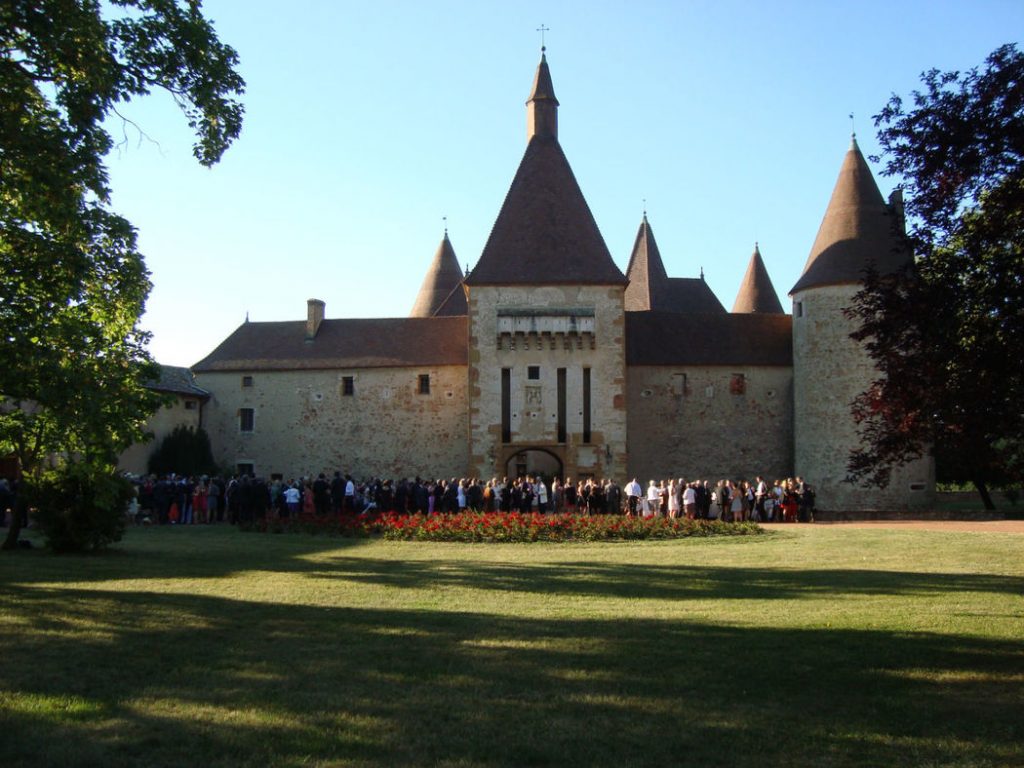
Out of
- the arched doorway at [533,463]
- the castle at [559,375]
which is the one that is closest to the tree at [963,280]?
the castle at [559,375]

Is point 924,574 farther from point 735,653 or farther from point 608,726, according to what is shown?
point 608,726

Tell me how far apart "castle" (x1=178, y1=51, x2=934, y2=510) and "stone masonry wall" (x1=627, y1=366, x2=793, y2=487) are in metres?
0.06

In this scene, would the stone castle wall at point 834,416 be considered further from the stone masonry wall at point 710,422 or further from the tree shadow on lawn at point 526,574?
the tree shadow on lawn at point 526,574

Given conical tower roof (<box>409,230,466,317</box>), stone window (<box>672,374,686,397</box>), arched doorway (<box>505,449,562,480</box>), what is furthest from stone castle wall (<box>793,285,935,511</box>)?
conical tower roof (<box>409,230,466,317</box>)

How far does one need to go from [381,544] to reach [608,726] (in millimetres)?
15244

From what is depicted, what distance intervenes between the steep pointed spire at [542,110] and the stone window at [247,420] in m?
16.5

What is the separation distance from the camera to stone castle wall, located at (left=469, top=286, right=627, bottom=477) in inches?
1438

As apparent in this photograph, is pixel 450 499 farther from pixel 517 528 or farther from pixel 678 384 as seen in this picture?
pixel 678 384

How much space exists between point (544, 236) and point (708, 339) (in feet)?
27.6

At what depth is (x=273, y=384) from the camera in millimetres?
41031

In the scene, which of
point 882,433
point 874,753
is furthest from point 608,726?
point 882,433

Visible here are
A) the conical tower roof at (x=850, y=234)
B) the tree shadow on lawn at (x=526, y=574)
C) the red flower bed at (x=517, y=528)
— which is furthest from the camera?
the conical tower roof at (x=850, y=234)

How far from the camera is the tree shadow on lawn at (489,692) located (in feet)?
19.6

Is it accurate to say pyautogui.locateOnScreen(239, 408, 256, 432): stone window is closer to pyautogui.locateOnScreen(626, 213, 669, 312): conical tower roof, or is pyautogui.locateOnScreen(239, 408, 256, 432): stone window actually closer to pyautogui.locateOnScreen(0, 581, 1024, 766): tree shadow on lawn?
pyautogui.locateOnScreen(626, 213, 669, 312): conical tower roof
